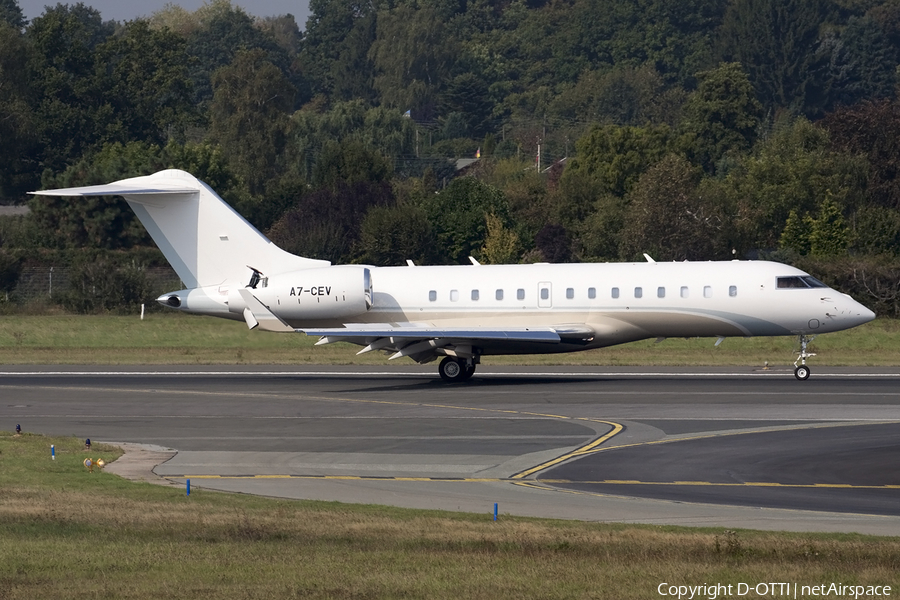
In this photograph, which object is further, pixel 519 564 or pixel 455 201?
pixel 455 201

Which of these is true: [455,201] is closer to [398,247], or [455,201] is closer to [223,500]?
[398,247]

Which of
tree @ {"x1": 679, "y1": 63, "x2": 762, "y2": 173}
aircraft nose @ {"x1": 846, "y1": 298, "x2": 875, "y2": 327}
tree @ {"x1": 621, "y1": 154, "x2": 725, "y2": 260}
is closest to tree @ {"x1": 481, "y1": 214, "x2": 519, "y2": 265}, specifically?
tree @ {"x1": 621, "y1": 154, "x2": 725, "y2": 260}

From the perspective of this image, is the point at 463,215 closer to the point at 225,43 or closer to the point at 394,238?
the point at 394,238

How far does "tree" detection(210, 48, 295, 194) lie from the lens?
112062mm

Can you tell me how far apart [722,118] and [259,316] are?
80450 mm

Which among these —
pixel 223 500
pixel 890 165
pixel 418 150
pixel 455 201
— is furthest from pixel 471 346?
pixel 418 150

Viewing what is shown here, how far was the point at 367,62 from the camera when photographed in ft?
596

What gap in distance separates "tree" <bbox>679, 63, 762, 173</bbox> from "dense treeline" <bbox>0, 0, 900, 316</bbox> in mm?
194

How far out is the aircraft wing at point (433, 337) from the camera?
3192 cm

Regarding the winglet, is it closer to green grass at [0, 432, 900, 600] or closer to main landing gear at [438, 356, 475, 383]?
main landing gear at [438, 356, 475, 383]

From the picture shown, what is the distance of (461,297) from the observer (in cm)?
3438

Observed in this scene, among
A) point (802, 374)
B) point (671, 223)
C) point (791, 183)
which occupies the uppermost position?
point (791, 183)

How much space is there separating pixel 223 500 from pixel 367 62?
169 m

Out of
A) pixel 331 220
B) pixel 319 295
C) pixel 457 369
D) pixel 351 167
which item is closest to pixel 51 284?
pixel 331 220
